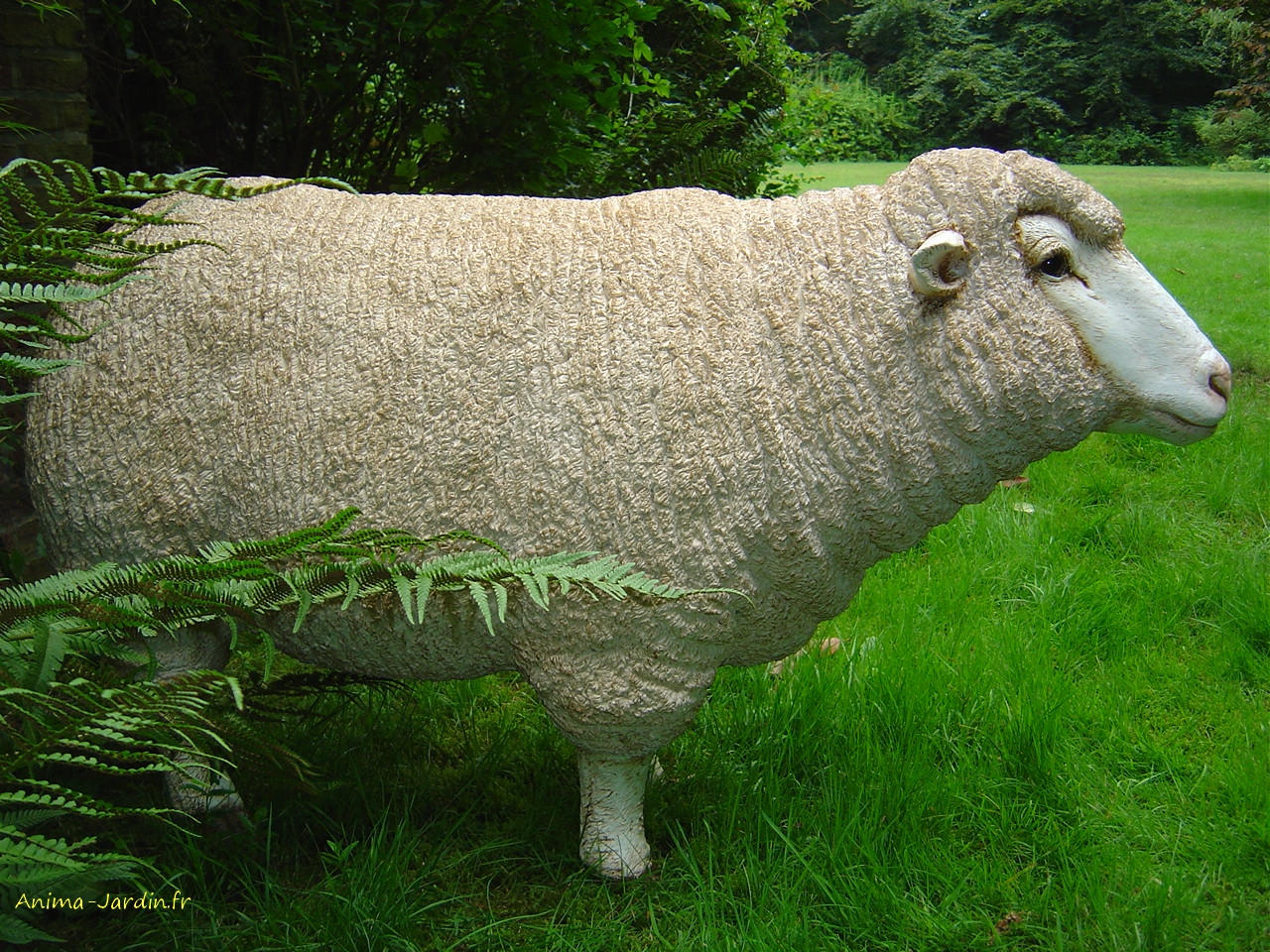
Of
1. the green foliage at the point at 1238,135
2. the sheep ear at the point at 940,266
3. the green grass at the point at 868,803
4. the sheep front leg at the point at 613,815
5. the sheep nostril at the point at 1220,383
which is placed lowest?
the green grass at the point at 868,803

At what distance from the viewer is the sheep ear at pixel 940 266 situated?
1.54 meters

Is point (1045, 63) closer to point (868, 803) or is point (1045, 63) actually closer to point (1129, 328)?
point (1129, 328)

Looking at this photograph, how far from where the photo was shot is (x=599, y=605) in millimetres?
1630

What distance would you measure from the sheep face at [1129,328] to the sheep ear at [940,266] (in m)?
0.12

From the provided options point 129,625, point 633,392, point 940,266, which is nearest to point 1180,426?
point 940,266

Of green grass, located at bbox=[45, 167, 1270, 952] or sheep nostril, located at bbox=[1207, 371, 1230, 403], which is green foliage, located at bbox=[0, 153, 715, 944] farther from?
sheep nostril, located at bbox=[1207, 371, 1230, 403]

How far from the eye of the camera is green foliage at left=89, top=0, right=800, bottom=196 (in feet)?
8.80

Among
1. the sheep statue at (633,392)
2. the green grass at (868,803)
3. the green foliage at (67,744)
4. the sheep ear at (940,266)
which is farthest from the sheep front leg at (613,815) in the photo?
the sheep ear at (940,266)

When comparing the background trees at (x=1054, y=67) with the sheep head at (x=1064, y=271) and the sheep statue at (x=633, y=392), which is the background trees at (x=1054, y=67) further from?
the sheep statue at (x=633, y=392)

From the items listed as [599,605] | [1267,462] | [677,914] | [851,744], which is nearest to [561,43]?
[599,605]

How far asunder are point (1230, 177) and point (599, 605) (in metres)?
9.09

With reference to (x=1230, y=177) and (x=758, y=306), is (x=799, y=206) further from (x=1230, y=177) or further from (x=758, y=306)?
(x=1230, y=177)

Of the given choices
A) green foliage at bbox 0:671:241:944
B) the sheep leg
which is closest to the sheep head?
green foliage at bbox 0:671:241:944

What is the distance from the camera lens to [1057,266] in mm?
1627
